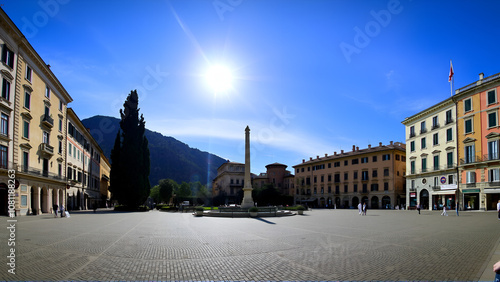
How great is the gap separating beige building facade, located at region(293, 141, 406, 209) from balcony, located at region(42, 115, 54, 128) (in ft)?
180

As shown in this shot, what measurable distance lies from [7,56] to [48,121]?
9586 millimetres

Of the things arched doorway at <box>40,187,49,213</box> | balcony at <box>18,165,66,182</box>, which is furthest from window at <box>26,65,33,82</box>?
arched doorway at <box>40,187,49,213</box>

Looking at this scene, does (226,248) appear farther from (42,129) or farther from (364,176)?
(364,176)

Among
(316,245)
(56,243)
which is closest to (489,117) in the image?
(316,245)

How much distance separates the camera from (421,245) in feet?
37.5

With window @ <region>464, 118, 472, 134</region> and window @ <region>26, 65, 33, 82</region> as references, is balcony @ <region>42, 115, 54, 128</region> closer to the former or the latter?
window @ <region>26, 65, 33, 82</region>

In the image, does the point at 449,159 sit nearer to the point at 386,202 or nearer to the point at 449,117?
the point at 449,117

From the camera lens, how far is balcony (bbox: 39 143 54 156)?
3409 centimetres

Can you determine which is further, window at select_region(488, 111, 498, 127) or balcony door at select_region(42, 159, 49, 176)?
window at select_region(488, 111, 498, 127)

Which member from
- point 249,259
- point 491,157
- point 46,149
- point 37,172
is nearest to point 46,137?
point 46,149

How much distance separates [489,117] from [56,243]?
152ft

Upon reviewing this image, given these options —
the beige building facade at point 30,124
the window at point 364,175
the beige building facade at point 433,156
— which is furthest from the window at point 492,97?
the beige building facade at point 30,124

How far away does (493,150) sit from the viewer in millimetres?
38625

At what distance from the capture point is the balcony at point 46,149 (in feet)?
112
